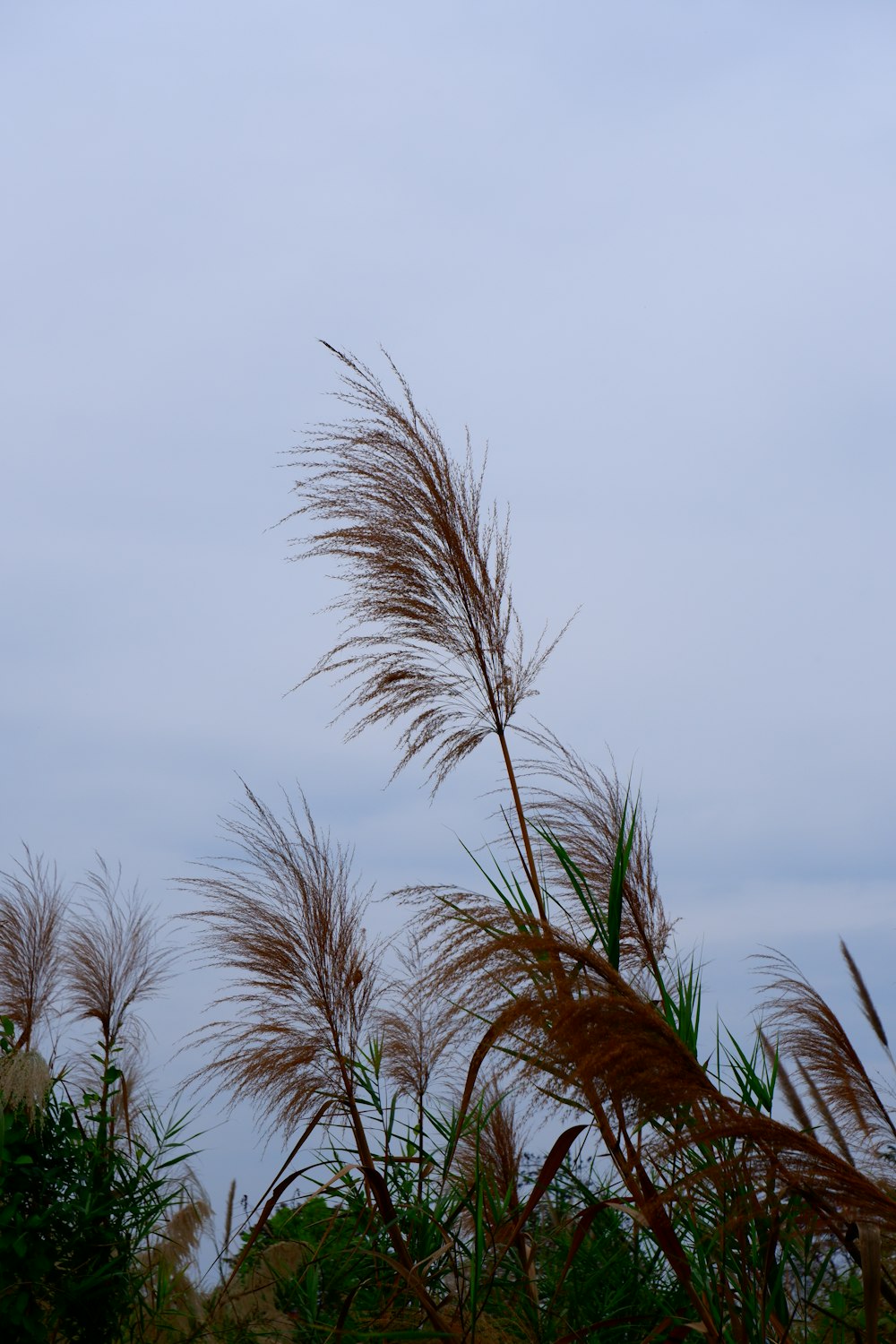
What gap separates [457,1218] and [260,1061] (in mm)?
775

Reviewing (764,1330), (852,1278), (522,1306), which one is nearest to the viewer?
(764,1330)

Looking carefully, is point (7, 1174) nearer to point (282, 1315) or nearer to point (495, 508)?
point (282, 1315)

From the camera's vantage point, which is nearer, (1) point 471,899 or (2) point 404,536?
(1) point 471,899

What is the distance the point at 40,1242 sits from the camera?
333 cm

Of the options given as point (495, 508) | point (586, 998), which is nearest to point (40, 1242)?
point (586, 998)

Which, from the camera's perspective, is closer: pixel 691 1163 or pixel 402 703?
pixel 691 1163

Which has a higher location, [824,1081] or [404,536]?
[404,536]

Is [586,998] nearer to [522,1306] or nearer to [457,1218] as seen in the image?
[522,1306]

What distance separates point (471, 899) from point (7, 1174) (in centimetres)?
170

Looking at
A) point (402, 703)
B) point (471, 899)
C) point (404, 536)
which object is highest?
point (404, 536)

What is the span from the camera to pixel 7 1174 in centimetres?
330

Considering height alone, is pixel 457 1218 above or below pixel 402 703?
below

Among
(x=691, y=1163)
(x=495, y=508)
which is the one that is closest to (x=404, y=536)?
(x=495, y=508)

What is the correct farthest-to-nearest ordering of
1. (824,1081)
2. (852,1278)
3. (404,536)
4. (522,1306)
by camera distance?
(824,1081) → (404,536) → (852,1278) → (522,1306)
